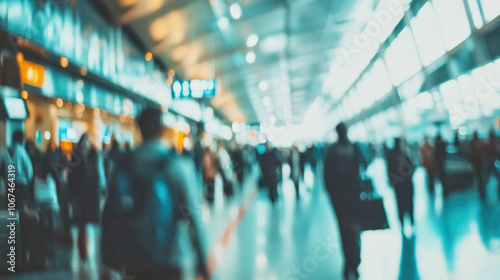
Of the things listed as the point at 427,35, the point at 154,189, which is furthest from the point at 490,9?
the point at 154,189

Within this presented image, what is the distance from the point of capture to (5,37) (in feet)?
34.0

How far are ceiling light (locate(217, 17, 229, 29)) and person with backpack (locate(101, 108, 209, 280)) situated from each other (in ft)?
65.8

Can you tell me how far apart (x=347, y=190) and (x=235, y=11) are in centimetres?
1663

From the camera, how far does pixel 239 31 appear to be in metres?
25.5

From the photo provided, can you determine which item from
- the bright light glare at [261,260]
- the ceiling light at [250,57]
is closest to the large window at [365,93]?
the ceiling light at [250,57]

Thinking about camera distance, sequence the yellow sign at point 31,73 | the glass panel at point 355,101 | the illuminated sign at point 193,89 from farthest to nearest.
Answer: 1. the glass panel at point 355,101
2. the illuminated sign at point 193,89
3. the yellow sign at point 31,73

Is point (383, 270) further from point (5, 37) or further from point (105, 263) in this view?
point (5, 37)

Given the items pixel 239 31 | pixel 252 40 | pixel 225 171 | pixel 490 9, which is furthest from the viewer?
pixel 252 40

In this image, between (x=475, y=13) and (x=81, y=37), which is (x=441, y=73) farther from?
(x=81, y=37)

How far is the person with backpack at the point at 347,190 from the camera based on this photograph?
613 centimetres

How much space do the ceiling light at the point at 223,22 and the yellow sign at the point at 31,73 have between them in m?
10.6

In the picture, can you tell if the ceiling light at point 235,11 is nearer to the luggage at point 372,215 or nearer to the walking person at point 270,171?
the walking person at point 270,171

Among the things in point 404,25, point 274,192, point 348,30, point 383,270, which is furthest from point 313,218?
point 348,30

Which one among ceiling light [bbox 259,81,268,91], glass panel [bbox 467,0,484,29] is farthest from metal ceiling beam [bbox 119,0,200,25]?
ceiling light [bbox 259,81,268,91]
